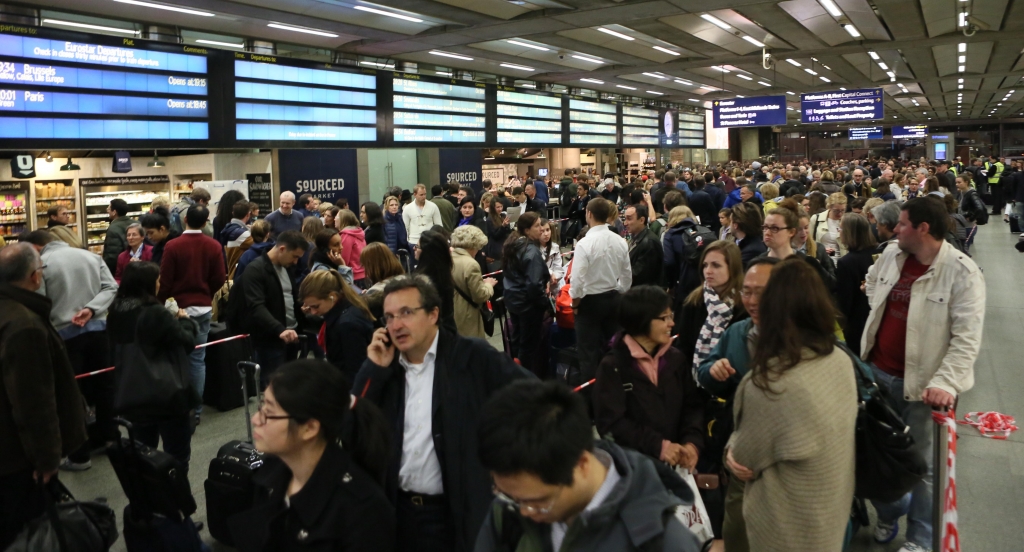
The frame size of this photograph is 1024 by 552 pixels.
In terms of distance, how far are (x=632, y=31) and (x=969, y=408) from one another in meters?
9.46

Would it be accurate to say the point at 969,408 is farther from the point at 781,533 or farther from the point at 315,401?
the point at 315,401

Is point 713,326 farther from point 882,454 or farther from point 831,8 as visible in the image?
point 831,8

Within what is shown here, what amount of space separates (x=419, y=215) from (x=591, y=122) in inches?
370

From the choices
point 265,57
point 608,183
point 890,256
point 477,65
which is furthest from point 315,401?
point 477,65

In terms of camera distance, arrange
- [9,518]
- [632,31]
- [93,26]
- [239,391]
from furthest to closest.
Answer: [632,31], [93,26], [239,391], [9,518]

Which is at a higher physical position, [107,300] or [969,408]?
[107,300]

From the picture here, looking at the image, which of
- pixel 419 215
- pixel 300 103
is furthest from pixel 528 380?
pixel 300 103

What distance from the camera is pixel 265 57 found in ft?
34.3

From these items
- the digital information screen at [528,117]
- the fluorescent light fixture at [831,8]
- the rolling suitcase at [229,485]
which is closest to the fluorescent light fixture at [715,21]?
the fluorescent light fixture at [831,8]

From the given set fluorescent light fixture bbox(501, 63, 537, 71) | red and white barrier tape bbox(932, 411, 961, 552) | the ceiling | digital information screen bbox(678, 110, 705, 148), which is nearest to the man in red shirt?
the ceiling

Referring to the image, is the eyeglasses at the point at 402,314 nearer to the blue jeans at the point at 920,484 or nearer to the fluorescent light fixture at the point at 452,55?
the blue jeans at the point at 920,484

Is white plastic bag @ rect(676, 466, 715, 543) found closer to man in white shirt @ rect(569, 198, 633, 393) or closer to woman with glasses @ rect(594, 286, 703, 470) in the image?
woman with glasses @ rect(594, 286, 703, 470)

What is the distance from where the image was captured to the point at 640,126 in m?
21.6

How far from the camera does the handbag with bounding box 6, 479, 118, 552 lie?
3174mm
